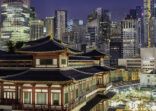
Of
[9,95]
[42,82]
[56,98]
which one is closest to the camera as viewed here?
[42,82]

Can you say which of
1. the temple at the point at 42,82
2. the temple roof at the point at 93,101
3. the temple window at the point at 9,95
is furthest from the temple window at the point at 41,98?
the temple roof at the point at 93,101

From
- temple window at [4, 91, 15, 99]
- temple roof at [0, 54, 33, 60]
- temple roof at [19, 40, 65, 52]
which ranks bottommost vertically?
temple window at [4, 91, 15, 99]

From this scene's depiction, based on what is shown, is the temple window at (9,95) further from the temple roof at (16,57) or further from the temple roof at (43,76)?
the temple roof at (16,57)

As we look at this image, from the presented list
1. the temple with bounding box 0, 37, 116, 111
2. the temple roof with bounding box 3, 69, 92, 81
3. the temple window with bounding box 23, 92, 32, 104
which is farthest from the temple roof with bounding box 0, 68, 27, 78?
the temple window with bounding box 23, 92, 32, 104

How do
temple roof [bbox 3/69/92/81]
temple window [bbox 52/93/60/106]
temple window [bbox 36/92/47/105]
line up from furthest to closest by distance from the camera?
temple window [bbox 36/92/47/105] < temple window [bbox 52/93/60/106] < temple roof [bbox 3/69/92/81]

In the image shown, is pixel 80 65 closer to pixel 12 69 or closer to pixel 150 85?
pixel 12 69

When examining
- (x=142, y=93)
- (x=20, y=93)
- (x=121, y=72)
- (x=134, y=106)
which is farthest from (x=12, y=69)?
(x=121, y=72)

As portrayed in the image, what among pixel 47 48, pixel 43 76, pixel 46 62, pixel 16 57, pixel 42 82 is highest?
pixel 47 48

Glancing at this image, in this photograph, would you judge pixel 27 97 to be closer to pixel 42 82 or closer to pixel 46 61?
pixel 42 82

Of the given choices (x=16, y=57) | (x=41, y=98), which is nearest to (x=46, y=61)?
(x=41, y=98)

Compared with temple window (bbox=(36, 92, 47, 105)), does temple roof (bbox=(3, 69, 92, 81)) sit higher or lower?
higher

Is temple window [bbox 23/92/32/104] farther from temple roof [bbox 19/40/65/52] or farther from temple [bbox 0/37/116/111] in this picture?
temple roof [bbox 19/40/65/52]

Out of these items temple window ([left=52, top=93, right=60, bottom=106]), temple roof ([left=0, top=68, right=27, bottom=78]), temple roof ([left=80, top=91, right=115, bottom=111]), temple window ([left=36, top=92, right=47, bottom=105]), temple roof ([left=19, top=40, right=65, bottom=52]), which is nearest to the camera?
temple window ([left=52, top=93, right=60, bottom=106])
